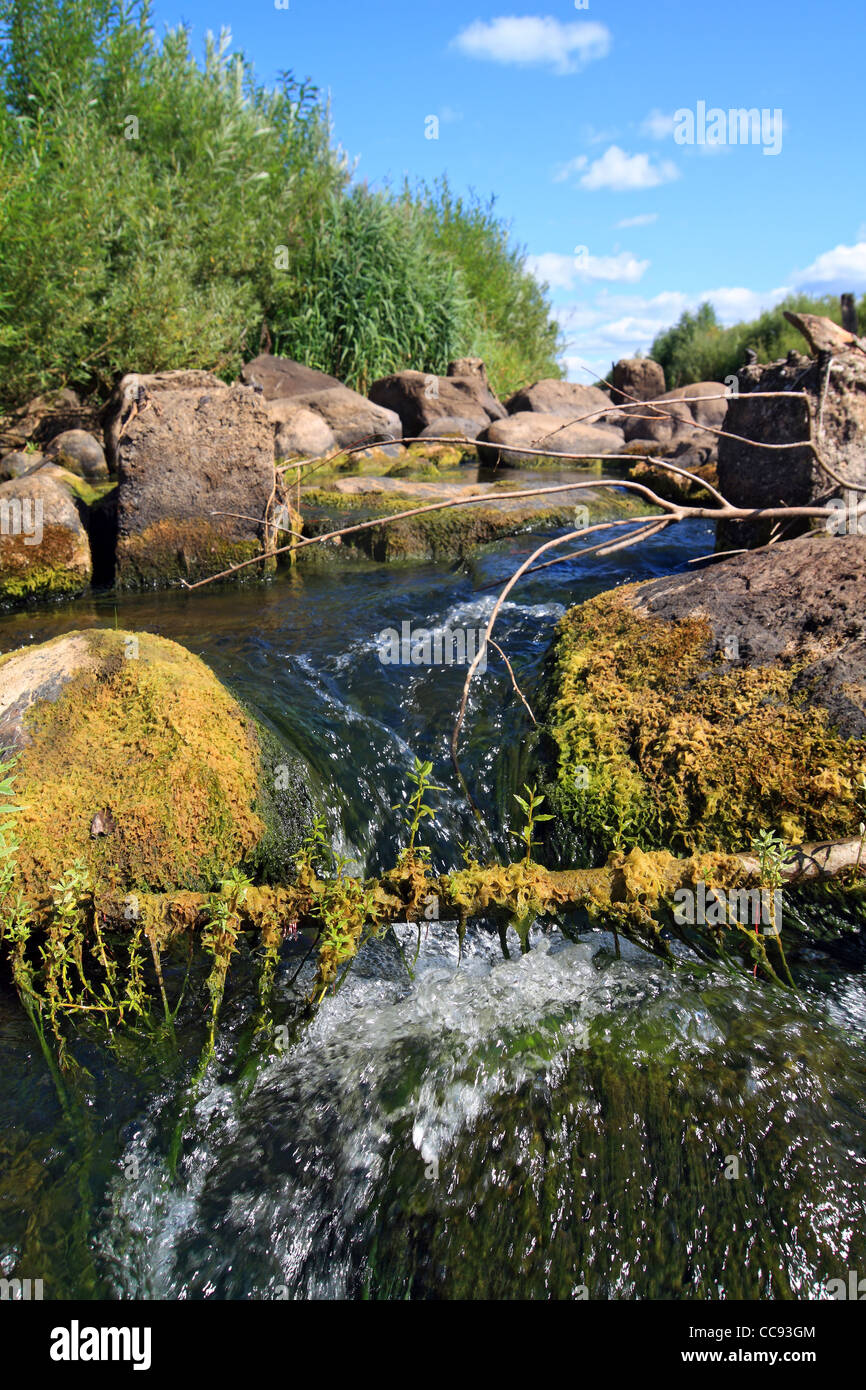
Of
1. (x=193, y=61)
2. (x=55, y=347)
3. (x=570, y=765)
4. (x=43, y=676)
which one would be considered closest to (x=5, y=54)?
(x=193, y=61)

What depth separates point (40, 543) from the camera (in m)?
6.41

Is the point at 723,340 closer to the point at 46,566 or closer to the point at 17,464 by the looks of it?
the point at 17,464

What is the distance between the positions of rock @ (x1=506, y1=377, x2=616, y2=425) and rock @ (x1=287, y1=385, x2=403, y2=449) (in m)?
4.73

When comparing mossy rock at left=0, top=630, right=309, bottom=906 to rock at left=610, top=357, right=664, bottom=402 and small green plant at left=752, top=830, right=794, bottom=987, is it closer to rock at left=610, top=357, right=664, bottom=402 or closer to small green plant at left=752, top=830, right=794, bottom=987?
small green plant at left=752, top=830, right=794, bottom=987

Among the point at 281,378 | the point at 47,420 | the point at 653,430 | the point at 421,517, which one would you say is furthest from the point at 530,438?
the point at 47,420

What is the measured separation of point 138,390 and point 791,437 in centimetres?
620

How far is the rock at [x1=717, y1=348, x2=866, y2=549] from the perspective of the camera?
5246 millimetres

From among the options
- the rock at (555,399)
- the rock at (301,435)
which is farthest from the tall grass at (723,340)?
the rock at (301,435)

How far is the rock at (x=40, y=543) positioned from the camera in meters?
6.30

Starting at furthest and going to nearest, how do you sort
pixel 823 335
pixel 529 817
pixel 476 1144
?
pixel 823 335
pixel 529 817
pixel 476 1144

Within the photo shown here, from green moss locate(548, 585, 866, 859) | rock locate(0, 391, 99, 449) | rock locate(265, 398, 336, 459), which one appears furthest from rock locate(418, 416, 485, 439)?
green moss locate(548, 585, 866, 859)

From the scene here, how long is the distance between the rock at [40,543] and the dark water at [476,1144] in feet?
14.9
